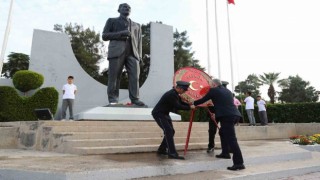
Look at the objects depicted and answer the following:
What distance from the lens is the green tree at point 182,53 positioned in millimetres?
38781

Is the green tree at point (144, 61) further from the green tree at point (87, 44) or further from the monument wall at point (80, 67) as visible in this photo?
the monument wall at point (80, 67)

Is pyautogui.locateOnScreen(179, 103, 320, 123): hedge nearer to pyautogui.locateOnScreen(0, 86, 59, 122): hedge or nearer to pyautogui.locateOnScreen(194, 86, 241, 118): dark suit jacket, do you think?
pyautogui.locateOnScreen(0, 86, 59, 122): hedge

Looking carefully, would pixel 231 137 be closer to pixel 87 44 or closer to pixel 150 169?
pixel 150 169

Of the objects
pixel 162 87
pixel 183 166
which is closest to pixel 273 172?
pixel 183 166

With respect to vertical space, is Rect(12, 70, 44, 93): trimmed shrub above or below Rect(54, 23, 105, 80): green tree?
below

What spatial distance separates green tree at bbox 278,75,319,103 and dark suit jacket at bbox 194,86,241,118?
50955 millimetres

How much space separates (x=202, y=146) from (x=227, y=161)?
5.36 feet

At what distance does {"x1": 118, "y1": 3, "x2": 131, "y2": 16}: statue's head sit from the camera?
26.5 feet

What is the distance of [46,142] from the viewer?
582 cm

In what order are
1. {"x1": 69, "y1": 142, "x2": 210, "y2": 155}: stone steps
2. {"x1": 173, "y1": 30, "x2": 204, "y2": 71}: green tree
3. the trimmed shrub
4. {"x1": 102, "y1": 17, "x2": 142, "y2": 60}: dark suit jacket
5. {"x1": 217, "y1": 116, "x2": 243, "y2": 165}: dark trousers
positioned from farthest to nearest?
{"x1": 173, "y1": 30, "x2": 204, "y2": 71}: green tree < the trimmed shrub < {"x1": 102, "y1": 17, "x2": 142, "y2": 60}: dark suit jacket < {"x1": 69, "y1": 142, "x2": 210, "y2": 155}: stone steps < {"x1": 217, "y1": 116, "x2": 243, "y2": 165}: dark trousers

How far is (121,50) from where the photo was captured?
790 cm

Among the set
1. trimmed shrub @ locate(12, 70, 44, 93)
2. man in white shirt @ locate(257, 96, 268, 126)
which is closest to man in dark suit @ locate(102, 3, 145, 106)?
man in white shirt @ locate(257, 96, 268, 126)

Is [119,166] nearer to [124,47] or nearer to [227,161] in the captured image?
[227,161]

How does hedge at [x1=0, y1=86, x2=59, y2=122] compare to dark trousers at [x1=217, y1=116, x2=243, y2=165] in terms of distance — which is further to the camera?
hedge at [x1=0, y1=86, x2=59, y2=122]
